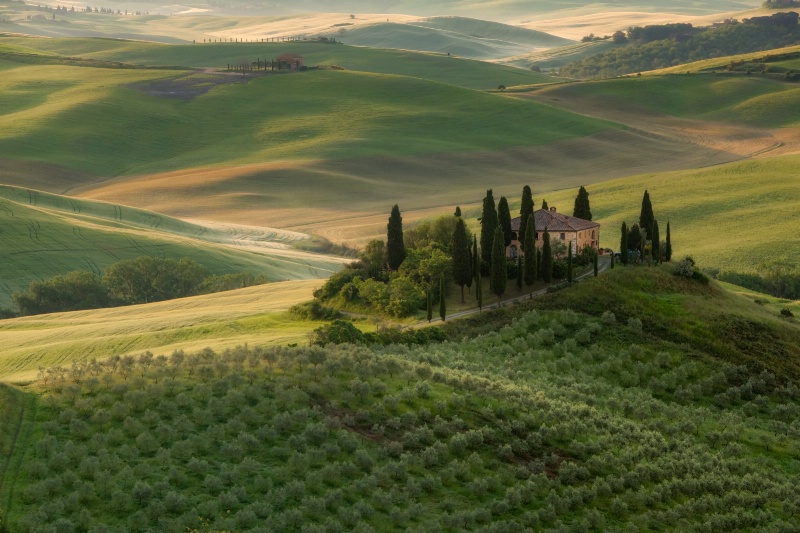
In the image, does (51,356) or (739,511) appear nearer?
(739,511)

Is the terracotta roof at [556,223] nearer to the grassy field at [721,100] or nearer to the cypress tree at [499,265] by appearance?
the cypress tree at [499,265]

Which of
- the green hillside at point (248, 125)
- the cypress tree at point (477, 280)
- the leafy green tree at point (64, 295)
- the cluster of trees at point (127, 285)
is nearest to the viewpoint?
the cypress tree at point (477, 280)

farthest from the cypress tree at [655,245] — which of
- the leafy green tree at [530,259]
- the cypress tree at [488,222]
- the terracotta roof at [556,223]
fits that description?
the cypress tree at [488,222]

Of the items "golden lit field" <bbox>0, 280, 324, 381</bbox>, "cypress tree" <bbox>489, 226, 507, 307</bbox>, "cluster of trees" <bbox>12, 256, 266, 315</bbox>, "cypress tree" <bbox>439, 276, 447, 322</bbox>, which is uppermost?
"cypress tree" <bbox>489, 226, 507, 307</bbox>

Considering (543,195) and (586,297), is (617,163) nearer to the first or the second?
(543,195)

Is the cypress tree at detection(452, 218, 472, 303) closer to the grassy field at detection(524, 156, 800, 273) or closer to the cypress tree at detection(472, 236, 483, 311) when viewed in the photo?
the cypress tree at detection(472, 236, 483, 311)

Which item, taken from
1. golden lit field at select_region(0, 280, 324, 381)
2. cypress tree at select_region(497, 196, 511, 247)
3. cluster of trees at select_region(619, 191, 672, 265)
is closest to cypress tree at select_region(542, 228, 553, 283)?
cypress tree at select_region(497, 196, 511, 247)

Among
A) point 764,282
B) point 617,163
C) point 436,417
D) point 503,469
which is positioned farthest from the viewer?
point 617,163

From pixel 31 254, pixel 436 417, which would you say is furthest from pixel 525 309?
pixel 31 254
